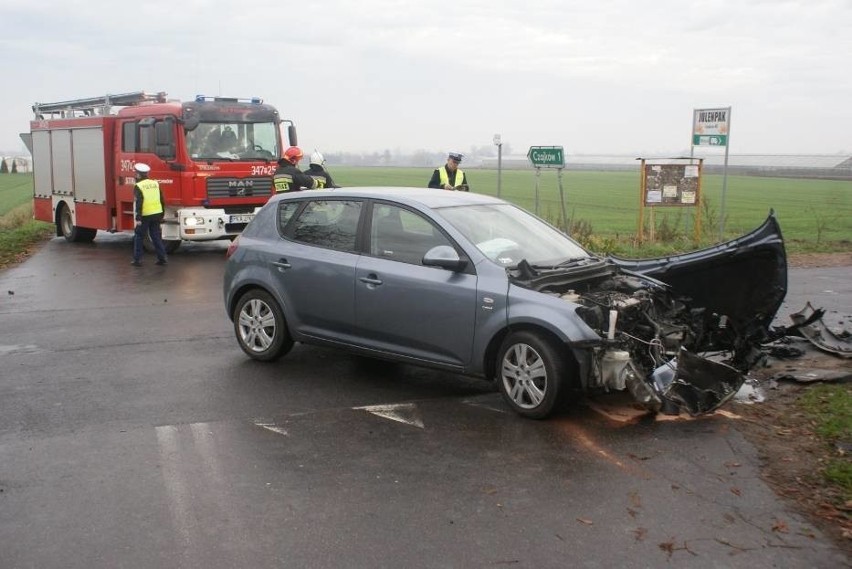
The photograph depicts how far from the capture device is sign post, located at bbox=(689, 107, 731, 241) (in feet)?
54.7

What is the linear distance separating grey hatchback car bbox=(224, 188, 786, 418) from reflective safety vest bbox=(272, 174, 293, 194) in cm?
481

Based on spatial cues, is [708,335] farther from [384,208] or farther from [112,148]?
[112,148]

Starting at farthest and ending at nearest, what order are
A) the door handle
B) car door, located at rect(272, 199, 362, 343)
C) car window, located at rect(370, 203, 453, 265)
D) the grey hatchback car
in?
car door, located at rect(272, 199, 362, 343) → the door handle → car window, located at rect(370, 203, 453, 265) → the grey hatchback car

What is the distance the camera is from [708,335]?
7.71m

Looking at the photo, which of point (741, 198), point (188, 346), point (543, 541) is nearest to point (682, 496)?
point (543, 541)

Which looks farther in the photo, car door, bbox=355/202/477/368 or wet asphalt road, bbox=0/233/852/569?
car door, bbox=355/202/477/368

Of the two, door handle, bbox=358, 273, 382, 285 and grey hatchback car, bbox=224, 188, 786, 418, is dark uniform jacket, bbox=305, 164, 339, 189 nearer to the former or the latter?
grey hatchback car, bbox=224, 188, 786, 418

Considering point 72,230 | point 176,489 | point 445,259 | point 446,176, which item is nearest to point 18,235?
point 72,230

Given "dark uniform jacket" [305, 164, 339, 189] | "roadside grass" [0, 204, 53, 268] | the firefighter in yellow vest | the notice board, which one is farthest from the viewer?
"roadside grass" [0, 204, 53, 268]

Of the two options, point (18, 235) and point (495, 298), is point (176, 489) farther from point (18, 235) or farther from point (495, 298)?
point (18, 235)

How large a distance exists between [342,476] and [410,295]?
79.2 inches

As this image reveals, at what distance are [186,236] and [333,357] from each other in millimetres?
9204

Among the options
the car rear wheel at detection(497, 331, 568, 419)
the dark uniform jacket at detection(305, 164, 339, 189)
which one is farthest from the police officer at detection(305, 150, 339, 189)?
the car rear wheel at detection(497, 331, 568, 419)

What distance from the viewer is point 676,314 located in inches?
284
